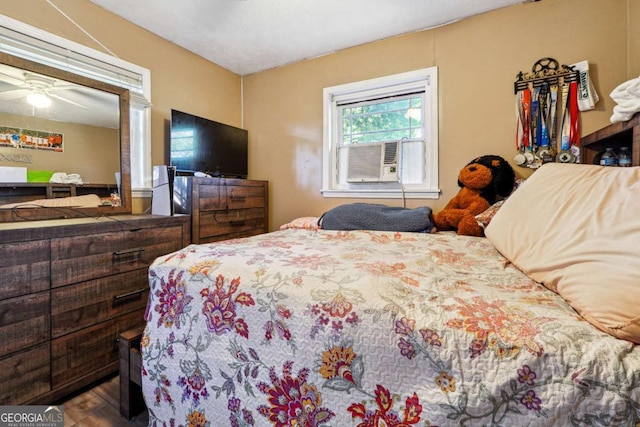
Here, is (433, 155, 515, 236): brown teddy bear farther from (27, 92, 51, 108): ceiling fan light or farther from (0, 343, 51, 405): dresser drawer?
(27, 92, 51, 108): ceiling fan light

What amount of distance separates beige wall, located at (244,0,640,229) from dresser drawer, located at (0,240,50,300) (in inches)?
75.2

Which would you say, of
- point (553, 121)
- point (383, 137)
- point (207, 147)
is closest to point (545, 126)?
point (553, 121)

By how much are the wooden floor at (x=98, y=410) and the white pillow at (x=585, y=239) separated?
1.62m

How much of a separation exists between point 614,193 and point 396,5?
1842 millimetres

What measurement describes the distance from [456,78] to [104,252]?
2.61m

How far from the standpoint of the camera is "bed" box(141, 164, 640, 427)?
1.85 ft

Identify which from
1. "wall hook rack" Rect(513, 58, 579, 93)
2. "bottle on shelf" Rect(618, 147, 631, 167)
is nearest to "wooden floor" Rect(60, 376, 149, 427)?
"bottle on shelf" Rect(618, 147, 631, 167)

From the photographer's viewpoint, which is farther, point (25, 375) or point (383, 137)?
point (383, 137)

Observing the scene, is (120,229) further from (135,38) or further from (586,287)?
(586,287)

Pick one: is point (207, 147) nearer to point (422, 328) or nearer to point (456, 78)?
point (456, 78)

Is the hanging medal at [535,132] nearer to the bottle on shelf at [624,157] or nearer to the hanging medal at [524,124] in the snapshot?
the hanging medal at [524,124]

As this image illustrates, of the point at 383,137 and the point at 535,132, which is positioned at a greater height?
the point at 383,137

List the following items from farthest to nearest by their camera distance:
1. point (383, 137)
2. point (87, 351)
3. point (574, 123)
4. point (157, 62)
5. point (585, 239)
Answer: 1. point (383, 137)
2. point (157, 62)
3. point (574, 123)
4. point (87, 351)
5. point (585, 239)

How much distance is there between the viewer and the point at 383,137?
8.60ft
